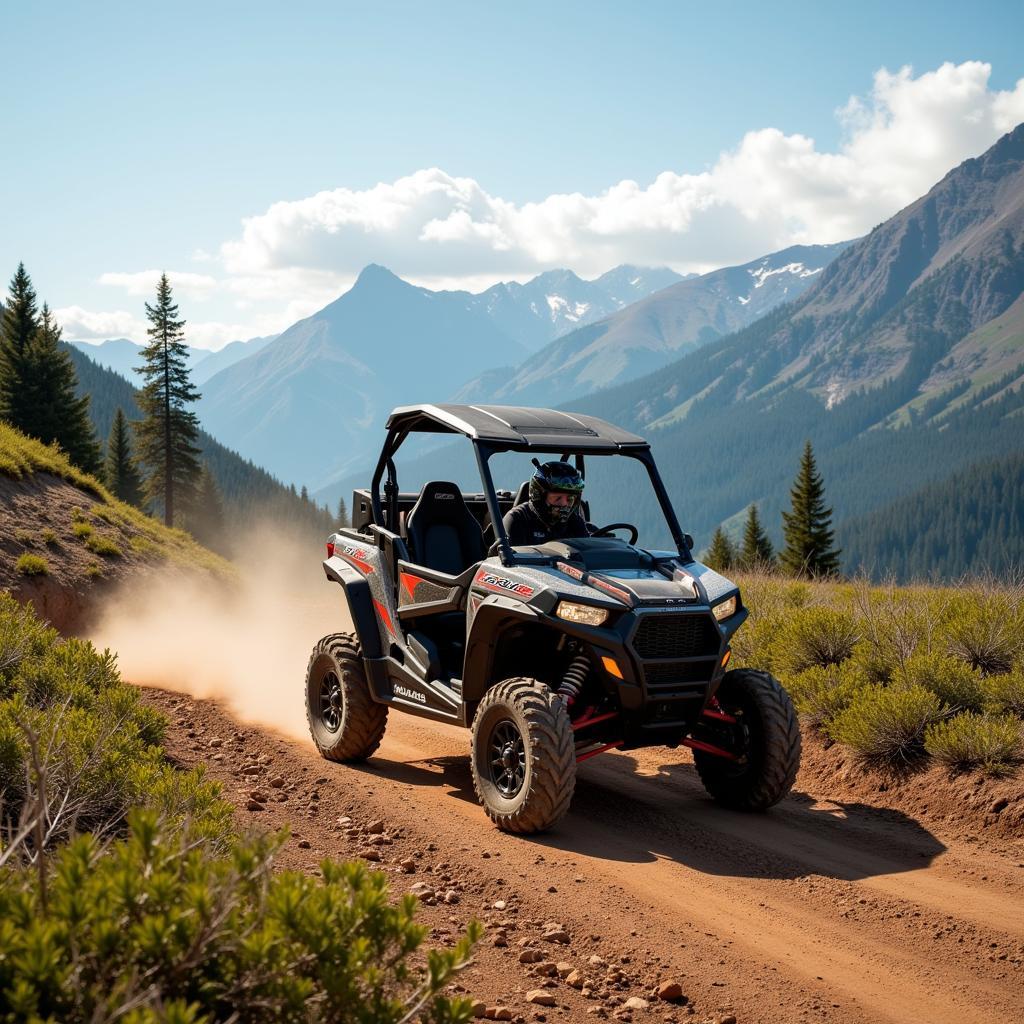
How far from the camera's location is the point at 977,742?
7496mm

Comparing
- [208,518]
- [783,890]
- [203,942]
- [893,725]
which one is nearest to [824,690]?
[893,725]

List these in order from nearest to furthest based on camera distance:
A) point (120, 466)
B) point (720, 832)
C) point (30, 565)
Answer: point (720, 832), point (30, 565), point (120, 466)

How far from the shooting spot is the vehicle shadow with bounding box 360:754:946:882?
6.34m

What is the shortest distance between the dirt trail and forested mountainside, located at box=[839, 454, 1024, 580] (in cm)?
16300

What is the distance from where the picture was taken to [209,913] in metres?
2.67

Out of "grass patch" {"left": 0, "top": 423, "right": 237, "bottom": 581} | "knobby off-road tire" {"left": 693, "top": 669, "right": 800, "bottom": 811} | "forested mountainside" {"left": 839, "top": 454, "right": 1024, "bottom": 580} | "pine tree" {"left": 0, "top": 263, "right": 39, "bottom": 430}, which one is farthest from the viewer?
"forested mountainside" {"left": 839, "top": 454, "right": 1024, "bottom": 580}

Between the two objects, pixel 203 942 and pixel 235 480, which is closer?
pixel 203 942

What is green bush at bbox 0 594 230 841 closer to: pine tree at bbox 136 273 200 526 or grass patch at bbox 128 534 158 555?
grass patch at bbox 128 534 158 555

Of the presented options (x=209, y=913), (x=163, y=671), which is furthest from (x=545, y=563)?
(x=163, y=671)

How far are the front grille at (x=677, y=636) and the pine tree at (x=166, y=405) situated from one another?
1668 inches

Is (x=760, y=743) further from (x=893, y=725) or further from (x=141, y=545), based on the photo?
(x=141, y=545)

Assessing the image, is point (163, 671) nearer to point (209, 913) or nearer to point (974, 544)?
point (209, 913)

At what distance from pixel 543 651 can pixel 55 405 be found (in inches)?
1620

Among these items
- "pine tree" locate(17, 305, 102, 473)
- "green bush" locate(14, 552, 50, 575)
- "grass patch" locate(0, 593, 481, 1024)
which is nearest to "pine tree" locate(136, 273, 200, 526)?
"pine tree" locate(17, 305, 102, 473)
